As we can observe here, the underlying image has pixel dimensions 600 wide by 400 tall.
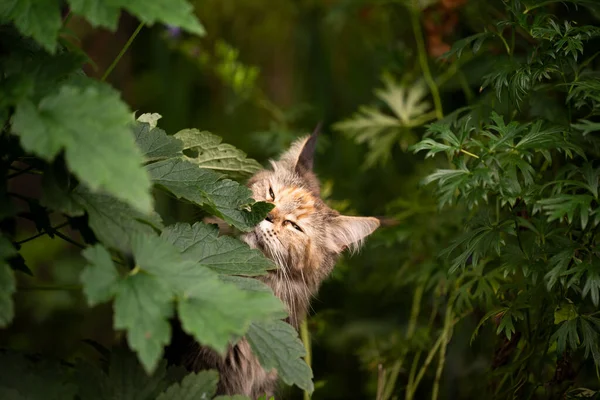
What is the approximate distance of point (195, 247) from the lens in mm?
1351

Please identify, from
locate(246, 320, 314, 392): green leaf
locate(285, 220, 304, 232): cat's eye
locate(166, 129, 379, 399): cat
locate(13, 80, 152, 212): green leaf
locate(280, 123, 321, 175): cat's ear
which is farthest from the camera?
locate(280, 123, 321, 175): cat's ear

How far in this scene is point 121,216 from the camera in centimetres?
121

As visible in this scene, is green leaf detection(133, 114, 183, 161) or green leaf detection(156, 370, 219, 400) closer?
green leaf detection(156, 370, 219, 400)

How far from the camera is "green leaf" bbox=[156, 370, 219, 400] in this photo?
4.00 feet

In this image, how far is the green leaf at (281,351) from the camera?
1.25 metres

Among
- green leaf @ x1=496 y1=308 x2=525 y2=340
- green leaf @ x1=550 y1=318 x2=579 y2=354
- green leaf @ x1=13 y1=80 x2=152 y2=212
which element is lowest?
green leaf @ x1=13 y1=80 x2=152 y2=212

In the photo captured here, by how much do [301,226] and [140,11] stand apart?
1067 millimetres

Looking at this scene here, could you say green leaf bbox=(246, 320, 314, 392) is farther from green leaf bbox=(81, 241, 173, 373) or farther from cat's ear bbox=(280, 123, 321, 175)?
cat's ear bbox=(280, 123, 321, 175)

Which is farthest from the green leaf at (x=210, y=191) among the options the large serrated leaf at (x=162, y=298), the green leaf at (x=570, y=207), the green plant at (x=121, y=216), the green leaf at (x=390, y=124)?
the green leaf at (x=390, y=124)

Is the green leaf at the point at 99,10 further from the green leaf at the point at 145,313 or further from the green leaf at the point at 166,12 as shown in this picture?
the green leaf at the point at 145,313

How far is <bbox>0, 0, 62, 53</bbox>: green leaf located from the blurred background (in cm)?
87

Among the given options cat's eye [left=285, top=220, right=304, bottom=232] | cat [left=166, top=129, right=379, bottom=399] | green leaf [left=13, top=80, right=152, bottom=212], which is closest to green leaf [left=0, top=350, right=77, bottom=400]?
green leaf [left=13, top=80, right=152, bottom=212]

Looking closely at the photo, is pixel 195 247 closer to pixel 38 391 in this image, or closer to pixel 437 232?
pixel 38 391

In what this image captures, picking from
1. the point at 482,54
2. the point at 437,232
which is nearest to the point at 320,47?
the point at 482,54
